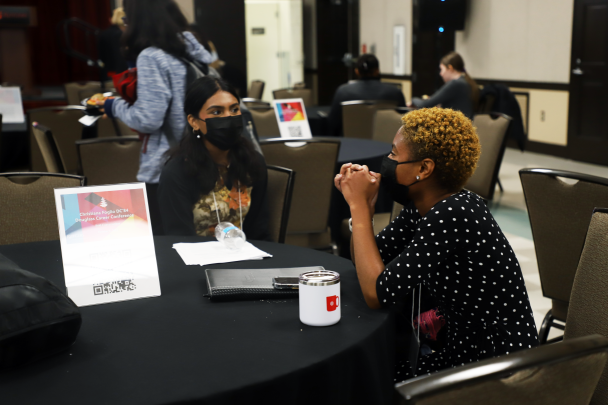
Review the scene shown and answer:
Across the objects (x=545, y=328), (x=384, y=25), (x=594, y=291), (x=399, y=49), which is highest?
(x=384, y=25)

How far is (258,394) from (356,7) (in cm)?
1214

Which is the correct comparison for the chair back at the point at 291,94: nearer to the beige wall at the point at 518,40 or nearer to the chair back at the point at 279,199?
the beige wall at the point at 518,40

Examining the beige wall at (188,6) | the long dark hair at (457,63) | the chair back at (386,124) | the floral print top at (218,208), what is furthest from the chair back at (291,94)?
the floral print top at (218,208)

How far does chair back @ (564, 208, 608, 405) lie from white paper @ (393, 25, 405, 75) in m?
9.97

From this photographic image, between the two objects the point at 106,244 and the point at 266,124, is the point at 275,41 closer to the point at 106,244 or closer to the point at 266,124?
the point at 266,124

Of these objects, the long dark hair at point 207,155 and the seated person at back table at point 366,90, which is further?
the seated person at back table at point 366,90

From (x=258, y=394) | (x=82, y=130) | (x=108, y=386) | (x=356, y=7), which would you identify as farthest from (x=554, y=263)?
(x=356, y=7)

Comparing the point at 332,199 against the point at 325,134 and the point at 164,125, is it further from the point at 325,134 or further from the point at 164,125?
the point at 325,134

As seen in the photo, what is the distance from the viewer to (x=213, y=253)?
1768 millimetres

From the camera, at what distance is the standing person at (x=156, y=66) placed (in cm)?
265

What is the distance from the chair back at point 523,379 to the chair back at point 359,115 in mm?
4497

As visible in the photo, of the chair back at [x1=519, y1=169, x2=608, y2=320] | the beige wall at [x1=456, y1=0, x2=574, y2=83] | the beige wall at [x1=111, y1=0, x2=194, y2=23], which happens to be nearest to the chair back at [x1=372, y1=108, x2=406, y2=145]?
the chair back at [x1=519, y1=169, x2=608, y2=320]

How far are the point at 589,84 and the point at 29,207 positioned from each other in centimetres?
694

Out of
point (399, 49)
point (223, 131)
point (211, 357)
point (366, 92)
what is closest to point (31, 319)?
point (211, 357)
